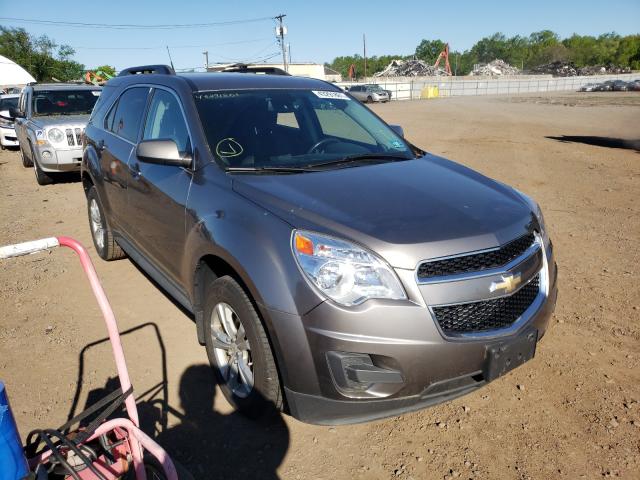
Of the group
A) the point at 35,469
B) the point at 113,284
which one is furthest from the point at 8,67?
the point at 35,469

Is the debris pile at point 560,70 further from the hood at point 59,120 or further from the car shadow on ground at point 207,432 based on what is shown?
the car shadow on ground at point 207,432

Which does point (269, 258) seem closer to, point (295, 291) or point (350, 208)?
point (295, 291)

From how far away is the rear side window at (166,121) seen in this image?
3.35m

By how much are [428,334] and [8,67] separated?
57.1 metres

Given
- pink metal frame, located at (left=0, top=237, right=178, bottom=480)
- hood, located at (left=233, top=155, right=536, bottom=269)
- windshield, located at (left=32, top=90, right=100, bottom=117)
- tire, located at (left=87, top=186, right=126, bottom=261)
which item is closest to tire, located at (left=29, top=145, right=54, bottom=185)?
windshield, located at (left=32, top=90, right=100, bottom=117)

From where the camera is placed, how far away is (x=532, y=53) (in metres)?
144

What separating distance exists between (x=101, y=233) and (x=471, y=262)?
13.5 feet

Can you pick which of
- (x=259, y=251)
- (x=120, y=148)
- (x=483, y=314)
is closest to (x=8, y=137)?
(x=120, y=148)

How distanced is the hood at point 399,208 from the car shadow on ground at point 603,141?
1106 cm

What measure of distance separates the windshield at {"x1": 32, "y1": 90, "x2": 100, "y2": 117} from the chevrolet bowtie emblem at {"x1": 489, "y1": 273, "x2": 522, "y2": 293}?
33.5ft

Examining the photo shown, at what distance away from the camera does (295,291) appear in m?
2.25

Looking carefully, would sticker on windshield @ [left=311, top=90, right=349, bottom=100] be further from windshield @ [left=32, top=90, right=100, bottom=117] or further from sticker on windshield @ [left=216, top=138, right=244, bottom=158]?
windshield @ [left=32, top=90, right=100, bottom=117]

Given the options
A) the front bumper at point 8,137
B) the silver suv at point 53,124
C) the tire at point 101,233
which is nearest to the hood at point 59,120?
the silver suv at point 53,124

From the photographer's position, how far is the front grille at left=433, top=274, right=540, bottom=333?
225 centimetres
